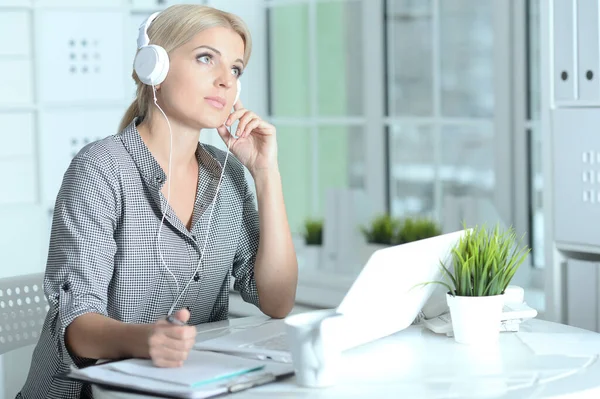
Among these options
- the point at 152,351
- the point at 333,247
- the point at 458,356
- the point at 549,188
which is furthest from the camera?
the point at 333,247

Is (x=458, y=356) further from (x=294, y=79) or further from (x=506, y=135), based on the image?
(x=294, y=79)

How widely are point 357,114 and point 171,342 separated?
2439 mm

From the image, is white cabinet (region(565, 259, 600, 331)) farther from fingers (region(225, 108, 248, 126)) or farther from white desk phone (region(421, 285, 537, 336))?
fingers (region(225, 108, 248, 126))

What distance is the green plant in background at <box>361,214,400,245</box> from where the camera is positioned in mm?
3420

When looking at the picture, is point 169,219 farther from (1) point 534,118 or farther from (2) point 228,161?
(1) point 534,118

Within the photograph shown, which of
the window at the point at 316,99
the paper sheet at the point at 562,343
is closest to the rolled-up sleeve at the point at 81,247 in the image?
the paper sheet at the point at 562,343

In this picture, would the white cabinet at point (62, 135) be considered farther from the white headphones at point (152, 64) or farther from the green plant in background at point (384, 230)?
the white headphones at point (152, 64)

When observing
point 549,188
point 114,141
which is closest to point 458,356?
point 114,141

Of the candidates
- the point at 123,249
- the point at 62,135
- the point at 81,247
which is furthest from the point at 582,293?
the point at 62,135

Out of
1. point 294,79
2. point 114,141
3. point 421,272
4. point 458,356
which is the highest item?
point 294,79

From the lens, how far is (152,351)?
4.82 ft

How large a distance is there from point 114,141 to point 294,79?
2215 millimetres

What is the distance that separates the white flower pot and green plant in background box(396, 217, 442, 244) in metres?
1.63

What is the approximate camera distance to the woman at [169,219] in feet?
5.65
